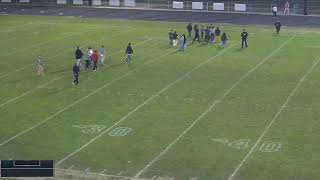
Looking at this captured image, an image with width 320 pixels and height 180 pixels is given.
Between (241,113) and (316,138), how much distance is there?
416 centimetres

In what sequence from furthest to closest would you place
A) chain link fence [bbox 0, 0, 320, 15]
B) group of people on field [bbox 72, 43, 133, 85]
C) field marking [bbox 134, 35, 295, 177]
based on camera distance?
chain link fence [bbox 0, 0, 320, 15]
group of people on field [bbox 72, 43, 133, 85]
field marking [bbox 134, 35, 295, 177]

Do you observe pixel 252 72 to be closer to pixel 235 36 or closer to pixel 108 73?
pixel 108 73

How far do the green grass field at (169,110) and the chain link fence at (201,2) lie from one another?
804 inches

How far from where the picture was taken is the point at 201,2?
220 feet

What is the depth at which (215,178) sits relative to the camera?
1998cm

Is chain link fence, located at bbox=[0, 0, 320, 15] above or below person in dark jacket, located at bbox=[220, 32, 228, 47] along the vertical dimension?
above

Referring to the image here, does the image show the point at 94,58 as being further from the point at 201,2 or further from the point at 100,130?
the point at 201,2

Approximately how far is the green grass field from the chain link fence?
20.4 m

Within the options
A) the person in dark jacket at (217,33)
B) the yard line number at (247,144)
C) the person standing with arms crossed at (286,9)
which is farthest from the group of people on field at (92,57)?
the person standing with arms crossed at (286,9)

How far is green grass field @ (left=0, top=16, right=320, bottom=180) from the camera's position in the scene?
21.5 metres

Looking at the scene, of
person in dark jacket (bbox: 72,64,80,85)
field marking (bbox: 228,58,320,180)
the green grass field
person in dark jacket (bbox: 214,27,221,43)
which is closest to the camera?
field marking (bbox: 228,58,320,180)

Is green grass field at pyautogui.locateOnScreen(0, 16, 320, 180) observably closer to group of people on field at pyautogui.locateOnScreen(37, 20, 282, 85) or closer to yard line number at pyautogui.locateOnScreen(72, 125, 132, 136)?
yard line number at pyautogui.locateOnScreen(72, 125, 132, 136)

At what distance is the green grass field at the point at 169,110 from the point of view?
2147 cm

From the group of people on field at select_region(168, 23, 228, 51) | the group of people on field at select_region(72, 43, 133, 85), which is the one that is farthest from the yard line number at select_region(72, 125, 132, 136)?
the group of people on field at select_region(168, 23, 228, 51)
